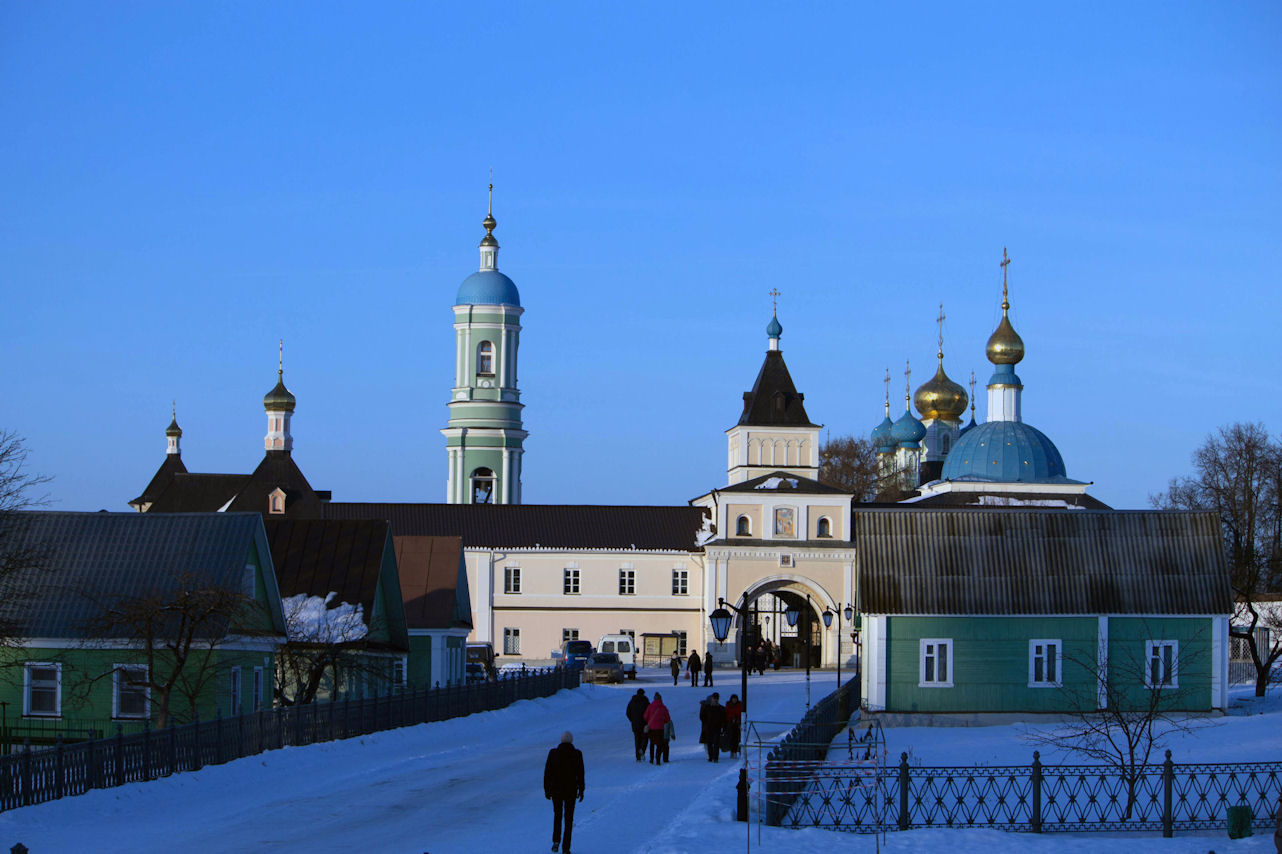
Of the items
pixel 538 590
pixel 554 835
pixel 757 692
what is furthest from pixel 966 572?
pixel 538 590

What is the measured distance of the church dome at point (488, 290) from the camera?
3469 inches

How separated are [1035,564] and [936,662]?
327 cm

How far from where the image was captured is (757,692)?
51750mm

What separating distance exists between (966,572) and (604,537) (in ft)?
131

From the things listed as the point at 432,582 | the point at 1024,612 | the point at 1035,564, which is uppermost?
the point at 1035,564

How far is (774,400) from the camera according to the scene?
79.2 meters

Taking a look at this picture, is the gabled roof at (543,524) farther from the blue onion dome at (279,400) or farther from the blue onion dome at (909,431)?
the blue onion dome at (909,431)

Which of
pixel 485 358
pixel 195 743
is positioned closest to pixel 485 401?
pixel 485 358

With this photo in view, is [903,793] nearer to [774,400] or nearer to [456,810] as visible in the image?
[456,810]

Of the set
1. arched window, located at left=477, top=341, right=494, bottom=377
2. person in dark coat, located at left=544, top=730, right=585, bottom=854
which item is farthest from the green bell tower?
person in dark coat, located at left=544, top=730, right=585, bottom=854

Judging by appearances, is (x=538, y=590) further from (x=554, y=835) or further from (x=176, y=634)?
(x=554, y=835)

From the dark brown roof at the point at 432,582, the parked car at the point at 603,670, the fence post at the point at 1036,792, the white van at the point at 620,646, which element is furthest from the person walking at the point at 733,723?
the white van at the point at 620,646

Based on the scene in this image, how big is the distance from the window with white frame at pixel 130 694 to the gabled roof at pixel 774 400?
50.4m

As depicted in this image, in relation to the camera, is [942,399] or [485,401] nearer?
[485,401]
